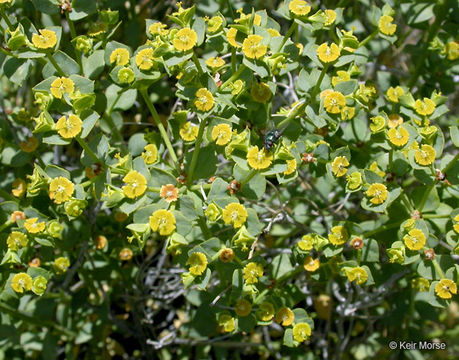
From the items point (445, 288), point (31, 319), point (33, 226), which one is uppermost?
point (33, 226)

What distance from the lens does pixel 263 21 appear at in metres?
1.67

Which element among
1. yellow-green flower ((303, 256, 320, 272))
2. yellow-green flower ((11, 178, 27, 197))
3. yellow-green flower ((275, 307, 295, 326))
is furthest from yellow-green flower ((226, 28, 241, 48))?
yellow-green flower ((11, 178, 27, 197))

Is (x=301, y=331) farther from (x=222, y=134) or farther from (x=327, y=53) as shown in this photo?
(x=327, y=53)

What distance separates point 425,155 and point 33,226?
1.25 meters

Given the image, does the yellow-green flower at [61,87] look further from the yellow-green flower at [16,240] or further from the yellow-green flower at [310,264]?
the yellow-green flower at [310,264]

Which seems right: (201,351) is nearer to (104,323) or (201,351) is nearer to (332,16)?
(104,323)

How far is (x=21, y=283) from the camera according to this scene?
168 centimetres

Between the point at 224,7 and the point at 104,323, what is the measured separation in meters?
1.43

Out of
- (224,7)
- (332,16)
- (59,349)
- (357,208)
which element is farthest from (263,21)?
(59,349)

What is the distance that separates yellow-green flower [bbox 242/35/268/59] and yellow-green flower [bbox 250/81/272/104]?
0.12 metres

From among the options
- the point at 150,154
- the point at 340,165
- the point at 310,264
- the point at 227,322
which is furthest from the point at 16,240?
the point at 340,165

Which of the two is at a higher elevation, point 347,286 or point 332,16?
point 332,16

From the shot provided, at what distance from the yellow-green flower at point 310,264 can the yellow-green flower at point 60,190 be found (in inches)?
31.1

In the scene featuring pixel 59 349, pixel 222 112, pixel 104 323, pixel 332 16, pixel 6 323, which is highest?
pixel 332 16
